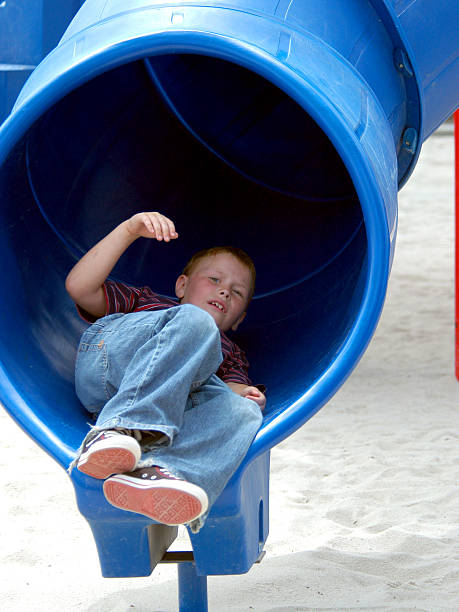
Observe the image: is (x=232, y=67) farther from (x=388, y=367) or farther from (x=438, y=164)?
(x=438, y=164)

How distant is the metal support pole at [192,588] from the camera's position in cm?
197

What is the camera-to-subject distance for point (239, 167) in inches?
118

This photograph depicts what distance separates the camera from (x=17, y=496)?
2850 millimetres

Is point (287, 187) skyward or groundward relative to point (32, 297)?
skyward

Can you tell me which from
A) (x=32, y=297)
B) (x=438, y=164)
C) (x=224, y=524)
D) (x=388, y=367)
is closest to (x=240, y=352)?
(x=32, y=297)

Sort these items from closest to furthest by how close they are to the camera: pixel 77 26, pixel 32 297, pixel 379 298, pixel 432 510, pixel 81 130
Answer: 1. pixel 379 298
2. pixel 77 26
3. pixel 32 297
4. pixel 81 130
5. pixel 432 510

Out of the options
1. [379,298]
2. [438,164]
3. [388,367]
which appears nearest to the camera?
[379,298]

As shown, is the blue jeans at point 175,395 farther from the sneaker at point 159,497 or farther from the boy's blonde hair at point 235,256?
the boy's blonde hair at point 235,256

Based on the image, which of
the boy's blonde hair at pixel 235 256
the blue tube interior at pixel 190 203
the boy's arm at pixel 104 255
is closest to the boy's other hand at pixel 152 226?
the boy's arm at pixel 104 255

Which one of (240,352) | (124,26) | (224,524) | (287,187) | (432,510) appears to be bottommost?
(432,510)

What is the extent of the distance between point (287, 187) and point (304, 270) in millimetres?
369

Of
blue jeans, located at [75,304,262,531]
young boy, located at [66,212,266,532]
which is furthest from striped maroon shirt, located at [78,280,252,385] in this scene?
blue jeans, located at [75,304,262,531]

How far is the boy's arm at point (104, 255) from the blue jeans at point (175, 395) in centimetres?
17

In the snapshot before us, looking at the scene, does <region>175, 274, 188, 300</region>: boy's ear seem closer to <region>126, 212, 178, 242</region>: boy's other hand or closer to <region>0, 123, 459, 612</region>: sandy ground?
<region>126, 212, 178, 242</region>: boy's other hand
